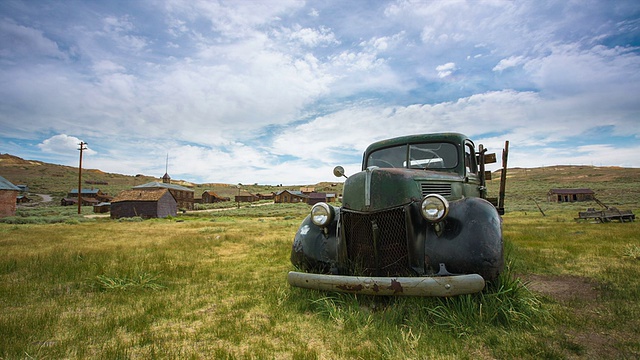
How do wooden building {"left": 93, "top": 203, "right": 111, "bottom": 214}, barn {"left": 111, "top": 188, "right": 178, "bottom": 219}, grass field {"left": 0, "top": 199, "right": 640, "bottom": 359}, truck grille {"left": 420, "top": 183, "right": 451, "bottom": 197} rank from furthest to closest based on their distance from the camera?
wooden building {"left": 93, "top": 203, "right": 111, "bottom": 214} → barn {"left": 111, "top": 188, "right": 178, "bottom": 219} → truck grille {"left": 420, "top": 183, "right": 451, "bottom": 197} → grass field {"left": 0, "top": 199, "right": 640, "bottom": 359}

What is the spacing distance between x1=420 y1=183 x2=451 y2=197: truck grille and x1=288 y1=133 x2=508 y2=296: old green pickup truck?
1cm

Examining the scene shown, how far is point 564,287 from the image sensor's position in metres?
4.74

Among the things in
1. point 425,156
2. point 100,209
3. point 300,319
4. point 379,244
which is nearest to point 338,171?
point 425,156

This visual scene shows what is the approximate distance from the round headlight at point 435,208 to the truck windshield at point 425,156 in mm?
1756

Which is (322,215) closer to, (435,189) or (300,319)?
(300,319)

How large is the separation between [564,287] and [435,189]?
2848mm

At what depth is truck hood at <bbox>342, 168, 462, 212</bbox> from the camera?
3.61 meters

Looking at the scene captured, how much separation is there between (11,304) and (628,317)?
26.0 feet

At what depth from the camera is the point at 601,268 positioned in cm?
583

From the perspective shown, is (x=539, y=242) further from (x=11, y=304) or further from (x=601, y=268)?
(x=11, y=304)

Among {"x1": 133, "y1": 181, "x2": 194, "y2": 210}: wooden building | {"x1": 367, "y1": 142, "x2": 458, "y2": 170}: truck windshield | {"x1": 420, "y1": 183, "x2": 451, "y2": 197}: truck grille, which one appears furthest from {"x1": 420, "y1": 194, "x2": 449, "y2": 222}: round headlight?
{"x1": 133, "y1": 181, "x2": 194, "y2": 210}: wooden building

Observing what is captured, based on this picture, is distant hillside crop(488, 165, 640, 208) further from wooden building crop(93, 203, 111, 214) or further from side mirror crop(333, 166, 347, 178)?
wooden building crop(93, 203, 111, 214)

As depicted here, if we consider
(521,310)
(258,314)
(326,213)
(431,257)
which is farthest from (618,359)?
(258,314)

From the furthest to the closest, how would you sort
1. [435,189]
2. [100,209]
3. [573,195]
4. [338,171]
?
[573,195], [100,209], [338,171], [435,189]
